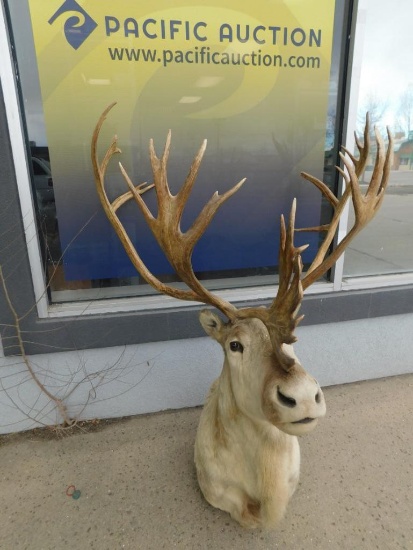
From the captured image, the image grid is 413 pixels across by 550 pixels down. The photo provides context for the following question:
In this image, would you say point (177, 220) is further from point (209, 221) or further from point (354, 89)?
point (354, 89)

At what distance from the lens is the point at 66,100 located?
253 centimetres

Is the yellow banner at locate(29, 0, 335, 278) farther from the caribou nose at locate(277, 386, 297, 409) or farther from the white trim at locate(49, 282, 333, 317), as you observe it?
the caribou nose at locate(277, 386, 297, 409)

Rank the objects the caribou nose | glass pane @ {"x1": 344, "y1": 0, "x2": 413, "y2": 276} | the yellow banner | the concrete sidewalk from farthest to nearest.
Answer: glass pane @ {"x1": 344, "y1": 0, "x2": 413, "y2": 276}, the yellow banner, the concrete sidewalk, the caribou nose

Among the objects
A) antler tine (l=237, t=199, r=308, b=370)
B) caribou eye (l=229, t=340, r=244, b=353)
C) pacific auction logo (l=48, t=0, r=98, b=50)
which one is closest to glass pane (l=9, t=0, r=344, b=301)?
pacific auction logo (l=48, t=0, r=98, b=50)

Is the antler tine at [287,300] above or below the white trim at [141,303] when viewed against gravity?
above

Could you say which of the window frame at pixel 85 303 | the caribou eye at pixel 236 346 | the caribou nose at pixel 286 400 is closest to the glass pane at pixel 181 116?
the window frame at pixel 85 303

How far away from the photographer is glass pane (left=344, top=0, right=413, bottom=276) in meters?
3.07

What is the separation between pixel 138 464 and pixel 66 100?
8.15 ft

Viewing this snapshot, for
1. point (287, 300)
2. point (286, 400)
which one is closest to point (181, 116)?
point (287, 300)

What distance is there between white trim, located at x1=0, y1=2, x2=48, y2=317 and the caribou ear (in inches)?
52.8

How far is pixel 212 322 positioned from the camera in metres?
1.95

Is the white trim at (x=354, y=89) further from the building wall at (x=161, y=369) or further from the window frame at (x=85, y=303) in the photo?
the building wall at (x=161, y=369)

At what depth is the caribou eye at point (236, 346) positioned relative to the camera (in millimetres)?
1742

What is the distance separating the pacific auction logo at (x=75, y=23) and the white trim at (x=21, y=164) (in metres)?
0.35
